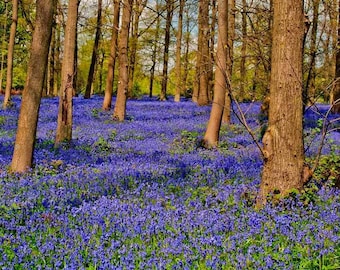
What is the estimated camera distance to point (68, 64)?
11164 mm

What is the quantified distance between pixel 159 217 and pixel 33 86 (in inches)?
164

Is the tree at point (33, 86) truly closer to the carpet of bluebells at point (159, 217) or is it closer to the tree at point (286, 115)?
the carpet of bluebells at point (159, 217)

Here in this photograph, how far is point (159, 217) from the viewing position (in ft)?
16.9

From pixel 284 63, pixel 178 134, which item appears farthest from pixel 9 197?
pixel 178 134

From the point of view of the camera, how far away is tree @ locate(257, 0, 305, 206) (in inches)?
231

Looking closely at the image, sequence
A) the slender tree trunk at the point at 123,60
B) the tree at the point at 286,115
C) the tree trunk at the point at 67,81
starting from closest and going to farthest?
the tree at the point at 286,115, the tree trunk at the point at 67,81, the slender tree trunk at the point at 123,60

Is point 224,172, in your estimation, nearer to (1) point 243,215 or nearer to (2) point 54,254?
(1) point 243,215

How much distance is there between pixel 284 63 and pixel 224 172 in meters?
2.78

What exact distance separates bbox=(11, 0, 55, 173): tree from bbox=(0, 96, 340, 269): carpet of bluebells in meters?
0.34

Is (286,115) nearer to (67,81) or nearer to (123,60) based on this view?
(67,81)

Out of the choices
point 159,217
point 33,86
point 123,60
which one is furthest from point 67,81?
point 159,217

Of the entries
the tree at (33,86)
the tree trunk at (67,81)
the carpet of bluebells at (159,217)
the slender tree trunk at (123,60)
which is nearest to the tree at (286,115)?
the carpet of bluebells at (159,217)

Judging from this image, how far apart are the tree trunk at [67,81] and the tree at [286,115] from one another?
652 centimetres

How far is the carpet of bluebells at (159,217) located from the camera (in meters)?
4.05
